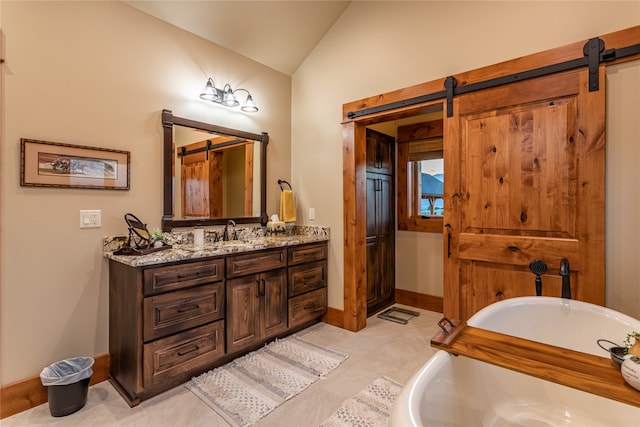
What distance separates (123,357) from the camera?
2125 mm

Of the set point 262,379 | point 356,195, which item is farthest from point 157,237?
point 356,195

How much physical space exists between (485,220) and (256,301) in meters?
1.95

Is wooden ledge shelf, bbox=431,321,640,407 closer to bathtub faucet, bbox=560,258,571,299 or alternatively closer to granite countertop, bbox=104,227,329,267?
bathtub faucet, bbox=560,258,571,299

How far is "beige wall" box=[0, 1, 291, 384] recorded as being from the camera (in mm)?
1970

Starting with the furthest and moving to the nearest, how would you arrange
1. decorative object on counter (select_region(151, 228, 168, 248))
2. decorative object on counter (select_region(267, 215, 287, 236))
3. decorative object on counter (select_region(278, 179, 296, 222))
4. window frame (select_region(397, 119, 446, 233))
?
window frame (select_region(397, 119, 446, 233)) < decorative object on counter (select_region(278, 179, 296, 222)) < decorative object on counter (select_region(267, 215, 287, 236)) < decorative object on counter (select_region(151, 228, 168, 248))

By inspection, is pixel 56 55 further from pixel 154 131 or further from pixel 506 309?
pixel 506 309

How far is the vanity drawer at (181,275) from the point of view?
202 centimetres

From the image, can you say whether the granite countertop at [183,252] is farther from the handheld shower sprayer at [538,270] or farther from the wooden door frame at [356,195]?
the handheld shower sprayer at [538,270]

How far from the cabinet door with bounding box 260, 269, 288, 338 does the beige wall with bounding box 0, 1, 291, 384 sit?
108 cm

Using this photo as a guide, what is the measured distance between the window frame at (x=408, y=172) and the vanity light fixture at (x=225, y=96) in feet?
6.35

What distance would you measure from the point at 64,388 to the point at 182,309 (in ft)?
2.49

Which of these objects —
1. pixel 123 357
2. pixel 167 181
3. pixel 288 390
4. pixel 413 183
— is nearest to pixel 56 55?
pixel 167 181

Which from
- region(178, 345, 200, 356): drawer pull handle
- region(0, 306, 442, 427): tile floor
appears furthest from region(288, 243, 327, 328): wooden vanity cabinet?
region(178, 345, 200, 356): drawer pull handle

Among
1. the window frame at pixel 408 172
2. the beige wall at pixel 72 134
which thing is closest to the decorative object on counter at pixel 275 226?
the beige wall at pixel 72 134
